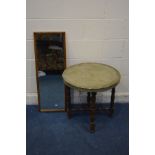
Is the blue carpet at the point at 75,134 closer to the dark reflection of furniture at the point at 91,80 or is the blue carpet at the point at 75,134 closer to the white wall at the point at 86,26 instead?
the dark reflection of furniture at the point at 91,80

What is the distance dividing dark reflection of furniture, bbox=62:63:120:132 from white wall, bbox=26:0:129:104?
0.44 feet

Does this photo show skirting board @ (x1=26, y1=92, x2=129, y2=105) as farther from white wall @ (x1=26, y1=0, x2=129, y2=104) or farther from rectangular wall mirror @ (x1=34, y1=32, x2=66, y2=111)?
white wall @ (x1=26, y1=0, x2=129, y2=104)

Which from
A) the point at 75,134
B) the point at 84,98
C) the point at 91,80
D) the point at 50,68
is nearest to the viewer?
the point at 91,80

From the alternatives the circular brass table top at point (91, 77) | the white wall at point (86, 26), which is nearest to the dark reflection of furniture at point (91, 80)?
the circular brass table top at point (91, 77)

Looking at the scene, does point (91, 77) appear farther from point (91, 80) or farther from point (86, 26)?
point (86, 26)

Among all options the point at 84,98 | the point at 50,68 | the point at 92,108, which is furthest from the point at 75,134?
the point at 50,68

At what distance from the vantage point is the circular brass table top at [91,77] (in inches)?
87.2

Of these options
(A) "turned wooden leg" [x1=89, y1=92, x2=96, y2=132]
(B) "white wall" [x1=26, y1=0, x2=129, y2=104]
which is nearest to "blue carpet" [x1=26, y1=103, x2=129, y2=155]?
(A) "turned wooden leg" [x1=89, y1=92, x2=96, y2=132]

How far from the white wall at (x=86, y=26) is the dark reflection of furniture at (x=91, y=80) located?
0.13 meters

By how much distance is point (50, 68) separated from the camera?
8.31 feet

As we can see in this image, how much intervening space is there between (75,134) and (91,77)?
512 mm
